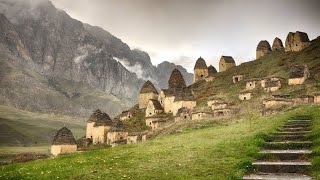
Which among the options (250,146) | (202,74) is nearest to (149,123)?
(202,74)

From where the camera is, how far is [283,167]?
14.0m

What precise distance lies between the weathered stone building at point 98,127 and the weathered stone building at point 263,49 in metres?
61.1

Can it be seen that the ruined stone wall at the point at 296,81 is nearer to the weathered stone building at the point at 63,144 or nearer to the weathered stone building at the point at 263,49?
the weathered stone building at the point at 63,144

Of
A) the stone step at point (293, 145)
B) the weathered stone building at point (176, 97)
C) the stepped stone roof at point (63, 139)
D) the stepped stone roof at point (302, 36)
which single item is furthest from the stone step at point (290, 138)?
the stepped stone roof at point (302, 36)

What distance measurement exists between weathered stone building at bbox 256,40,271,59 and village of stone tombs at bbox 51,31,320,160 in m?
14.2

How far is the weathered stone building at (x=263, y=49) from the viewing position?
407ft

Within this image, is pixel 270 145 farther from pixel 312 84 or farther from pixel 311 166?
pixel 312 84

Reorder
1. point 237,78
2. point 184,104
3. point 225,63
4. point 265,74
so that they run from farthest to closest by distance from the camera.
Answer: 1. point 225,63
2. point 237,78
3. point 265,74
4. point 184,104

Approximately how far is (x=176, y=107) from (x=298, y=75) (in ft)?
84.9

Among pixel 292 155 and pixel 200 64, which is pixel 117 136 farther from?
pixel 292 155

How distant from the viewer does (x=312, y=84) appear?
67.9m

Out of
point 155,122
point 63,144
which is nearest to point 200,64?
point 155,122

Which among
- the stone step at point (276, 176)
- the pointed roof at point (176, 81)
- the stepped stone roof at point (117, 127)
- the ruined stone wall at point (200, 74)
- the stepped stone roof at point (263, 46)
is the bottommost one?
the stone step at point (276, 176)

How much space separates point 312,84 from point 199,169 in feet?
194
